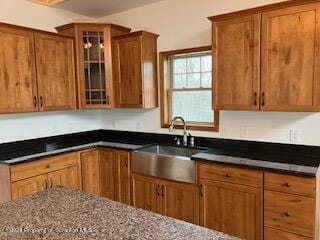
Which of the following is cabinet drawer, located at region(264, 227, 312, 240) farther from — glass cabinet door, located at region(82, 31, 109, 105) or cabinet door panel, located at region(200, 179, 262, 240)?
glass cabinet door, located at region(82, 31, 109, 105)

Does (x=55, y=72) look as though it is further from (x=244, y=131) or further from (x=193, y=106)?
(x=244, y=131)

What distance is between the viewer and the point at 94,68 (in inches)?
137

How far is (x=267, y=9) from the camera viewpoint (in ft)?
7.58

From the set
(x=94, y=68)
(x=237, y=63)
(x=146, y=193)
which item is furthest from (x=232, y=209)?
(x=94, y=68)

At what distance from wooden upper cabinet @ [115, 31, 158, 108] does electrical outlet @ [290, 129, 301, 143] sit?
5.40 feet

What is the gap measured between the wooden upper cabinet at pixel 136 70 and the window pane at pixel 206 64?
0.63 m

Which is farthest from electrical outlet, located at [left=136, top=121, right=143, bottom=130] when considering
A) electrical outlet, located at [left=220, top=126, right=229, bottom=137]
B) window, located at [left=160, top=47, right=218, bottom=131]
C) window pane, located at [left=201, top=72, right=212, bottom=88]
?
electrical outlet, located at [left=220, top=126, right=229, bottom=137]

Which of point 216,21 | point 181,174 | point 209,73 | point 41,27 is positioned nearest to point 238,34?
point 216,21

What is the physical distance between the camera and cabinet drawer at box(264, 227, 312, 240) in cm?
209

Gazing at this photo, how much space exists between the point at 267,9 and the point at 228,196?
1.68 meters

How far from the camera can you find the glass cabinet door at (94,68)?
3.40 m

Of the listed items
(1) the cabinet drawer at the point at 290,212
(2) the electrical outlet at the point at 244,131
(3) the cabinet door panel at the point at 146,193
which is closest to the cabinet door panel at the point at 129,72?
(3) the cabinet door panel at the point at 146,193

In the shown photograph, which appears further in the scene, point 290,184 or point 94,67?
point 94,67

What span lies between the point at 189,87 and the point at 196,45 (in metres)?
0.52
